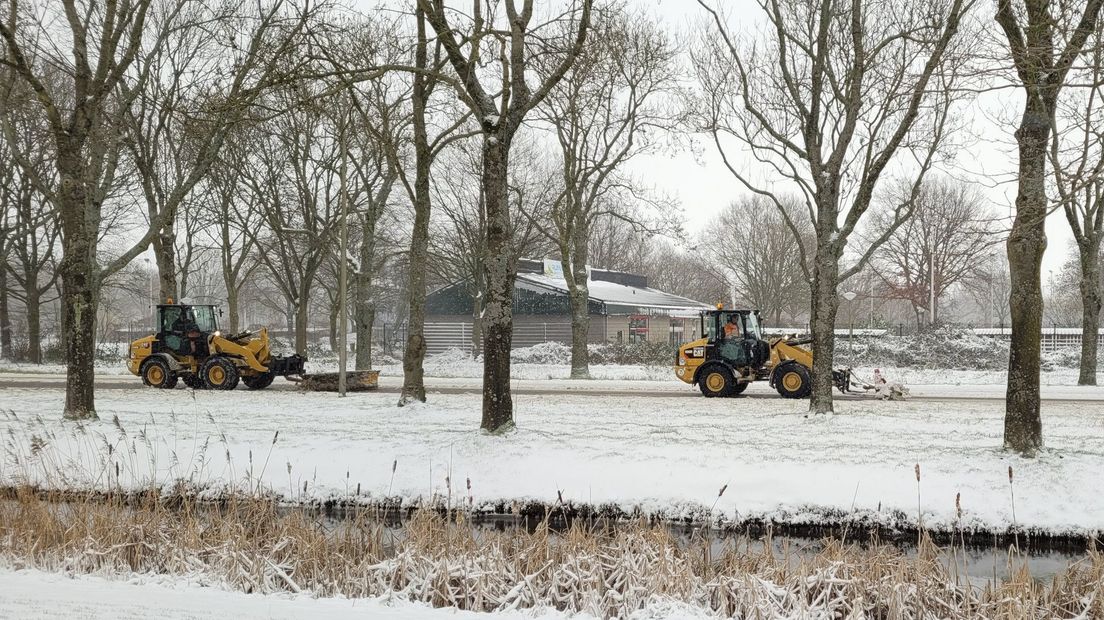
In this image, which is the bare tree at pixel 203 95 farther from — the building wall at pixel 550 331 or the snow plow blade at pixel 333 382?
the building wall at pixel 550 331

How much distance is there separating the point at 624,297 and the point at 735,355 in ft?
86.0

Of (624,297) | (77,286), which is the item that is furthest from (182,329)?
(624,297)

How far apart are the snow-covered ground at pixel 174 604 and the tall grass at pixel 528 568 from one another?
0.61ft

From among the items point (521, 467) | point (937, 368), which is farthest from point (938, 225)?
point (521, 467)

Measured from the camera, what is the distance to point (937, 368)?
30688 millimetres

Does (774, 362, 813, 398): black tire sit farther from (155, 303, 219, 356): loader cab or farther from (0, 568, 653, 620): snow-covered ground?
(155, 303, 219, 356): loader cab

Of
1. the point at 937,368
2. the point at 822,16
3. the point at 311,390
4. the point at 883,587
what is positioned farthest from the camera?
the point at 937,368

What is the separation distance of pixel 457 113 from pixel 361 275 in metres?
5.25

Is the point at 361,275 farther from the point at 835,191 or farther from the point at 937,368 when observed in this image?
the point at 937,368

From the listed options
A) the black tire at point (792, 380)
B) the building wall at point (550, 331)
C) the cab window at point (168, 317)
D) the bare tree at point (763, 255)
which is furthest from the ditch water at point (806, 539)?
the bare tree at point (763, 255)

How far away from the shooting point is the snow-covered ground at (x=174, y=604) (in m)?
5.93

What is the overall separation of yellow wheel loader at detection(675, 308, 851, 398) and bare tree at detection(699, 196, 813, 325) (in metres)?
35.8

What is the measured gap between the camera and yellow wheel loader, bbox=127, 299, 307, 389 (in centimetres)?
2120

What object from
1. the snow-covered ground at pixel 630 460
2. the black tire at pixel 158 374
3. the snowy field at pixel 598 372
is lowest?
the snow-covered ground at pixel 630 460
